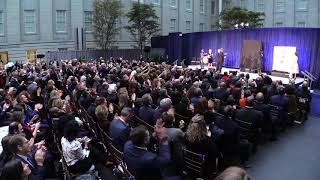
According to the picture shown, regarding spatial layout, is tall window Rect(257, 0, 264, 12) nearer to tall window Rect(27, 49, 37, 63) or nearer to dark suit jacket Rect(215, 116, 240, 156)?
tall window Rect(27, 49, 37, 63)

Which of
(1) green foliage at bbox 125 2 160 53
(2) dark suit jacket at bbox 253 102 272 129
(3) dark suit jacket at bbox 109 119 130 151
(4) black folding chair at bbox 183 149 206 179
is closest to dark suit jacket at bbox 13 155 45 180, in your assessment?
(3) dark suit jacket at bbox 109 119 130 151

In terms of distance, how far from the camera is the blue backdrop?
74.3 ft

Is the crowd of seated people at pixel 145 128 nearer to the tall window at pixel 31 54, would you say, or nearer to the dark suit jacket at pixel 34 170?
the dark suit jacket at pixel 34 170

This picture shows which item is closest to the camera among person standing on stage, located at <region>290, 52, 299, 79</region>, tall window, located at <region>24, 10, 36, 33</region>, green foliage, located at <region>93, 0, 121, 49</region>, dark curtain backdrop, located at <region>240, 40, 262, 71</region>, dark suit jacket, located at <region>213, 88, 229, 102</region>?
dark suit jacket, located at <region>213, 88, 229, 102</region>

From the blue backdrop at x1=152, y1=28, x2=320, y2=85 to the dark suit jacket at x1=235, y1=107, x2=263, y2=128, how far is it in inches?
571

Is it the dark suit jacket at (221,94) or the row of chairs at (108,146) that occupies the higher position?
the dark suit jacket at (221,94)

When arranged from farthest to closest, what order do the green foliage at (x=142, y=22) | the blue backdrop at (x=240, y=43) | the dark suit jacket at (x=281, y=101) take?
1. the green foliage at (x=142, y=22)
2. the blue backdrop at (x=240, y=43)
3. the dark suit jacket at (x=281, y=101)

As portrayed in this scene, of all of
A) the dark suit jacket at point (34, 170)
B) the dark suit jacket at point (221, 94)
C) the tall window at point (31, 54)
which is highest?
the tall window at point (31, 54)

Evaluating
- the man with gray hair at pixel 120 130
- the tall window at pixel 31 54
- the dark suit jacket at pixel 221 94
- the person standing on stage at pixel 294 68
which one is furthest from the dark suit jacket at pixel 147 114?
the tall window at pixel 31 54

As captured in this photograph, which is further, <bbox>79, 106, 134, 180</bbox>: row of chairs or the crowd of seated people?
<bbox>79, 106, 134, 180</bbox>: row of chairs

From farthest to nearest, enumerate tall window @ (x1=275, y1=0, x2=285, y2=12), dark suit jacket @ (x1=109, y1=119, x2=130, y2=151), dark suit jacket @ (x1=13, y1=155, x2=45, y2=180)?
tall window @ (x1=275, y1=0, x2=285, y2=12), dark suit jacket @ (x1=109, y1=119, x2=130, y2=151), dark suit jacket @ (x1=13, y1=155, x2=45, y2=180)

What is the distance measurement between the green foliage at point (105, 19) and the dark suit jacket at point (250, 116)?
1070 inches

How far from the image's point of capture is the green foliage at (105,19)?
34.5 meters

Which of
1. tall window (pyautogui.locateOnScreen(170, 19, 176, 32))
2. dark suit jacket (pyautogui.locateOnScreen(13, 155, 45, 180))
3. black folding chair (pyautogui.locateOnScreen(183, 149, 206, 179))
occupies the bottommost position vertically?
black folding chair (pyautogui.locateOnScreen(183, 149, 206, 179))
